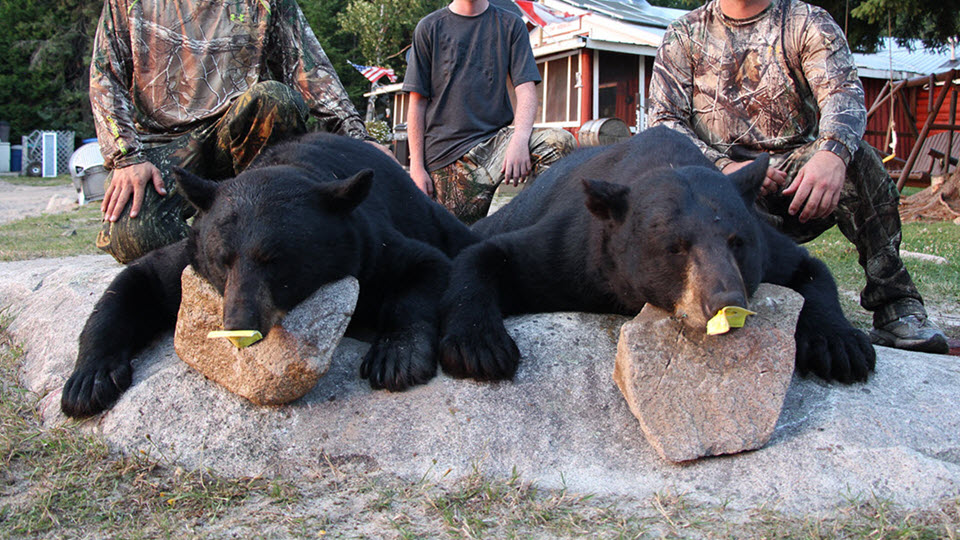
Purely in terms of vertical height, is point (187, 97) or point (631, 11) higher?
point (631, 11)

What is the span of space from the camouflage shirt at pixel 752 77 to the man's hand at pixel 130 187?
2.93 meters

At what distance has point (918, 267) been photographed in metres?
6.87

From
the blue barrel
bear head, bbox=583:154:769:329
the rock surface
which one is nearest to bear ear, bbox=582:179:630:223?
bear head, bbox=583:154:769:329

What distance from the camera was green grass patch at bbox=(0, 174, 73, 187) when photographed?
24.7 meters

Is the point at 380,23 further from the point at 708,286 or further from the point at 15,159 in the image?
the point at 708,286

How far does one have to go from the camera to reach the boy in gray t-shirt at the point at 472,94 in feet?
19.8

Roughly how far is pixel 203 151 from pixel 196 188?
188cm

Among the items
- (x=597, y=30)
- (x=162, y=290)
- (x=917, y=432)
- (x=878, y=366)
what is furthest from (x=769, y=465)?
(x=597, y=30)

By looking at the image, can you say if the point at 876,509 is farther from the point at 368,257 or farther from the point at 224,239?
the point at 224,239

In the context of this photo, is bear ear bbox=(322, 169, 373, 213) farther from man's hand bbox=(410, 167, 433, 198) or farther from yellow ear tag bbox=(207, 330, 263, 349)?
man's hand bbox=(410, 167, 433, 198)

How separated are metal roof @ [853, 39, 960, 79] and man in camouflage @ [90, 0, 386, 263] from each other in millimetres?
19484

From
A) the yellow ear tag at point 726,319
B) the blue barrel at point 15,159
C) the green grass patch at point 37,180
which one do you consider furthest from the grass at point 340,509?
the blue barrel at point 15,159

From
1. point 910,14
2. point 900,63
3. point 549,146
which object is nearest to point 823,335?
point 549,146

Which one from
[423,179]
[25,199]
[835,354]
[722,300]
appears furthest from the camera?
[25,199]
